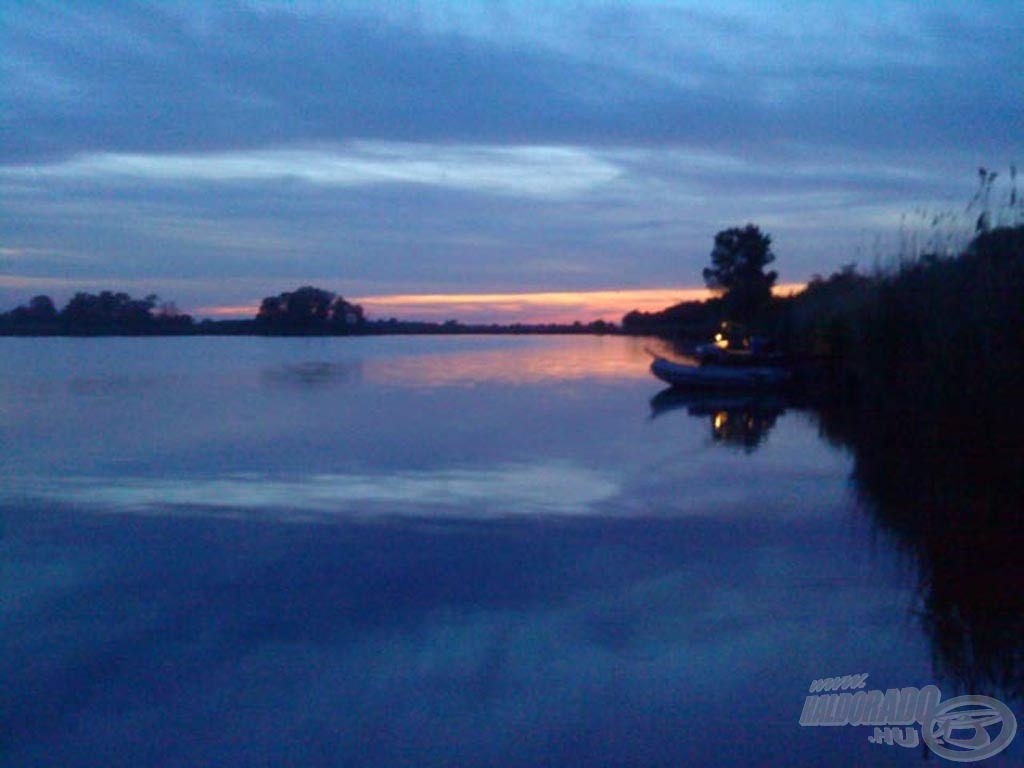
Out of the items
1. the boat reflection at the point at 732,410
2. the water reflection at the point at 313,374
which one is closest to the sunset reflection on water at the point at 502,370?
the water reflection at the point at 313,374

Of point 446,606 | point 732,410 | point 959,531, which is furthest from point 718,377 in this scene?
point 446,606

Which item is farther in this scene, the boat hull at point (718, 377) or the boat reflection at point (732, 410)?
the boat hull at point (718, 377)

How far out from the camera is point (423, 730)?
7.12 metres

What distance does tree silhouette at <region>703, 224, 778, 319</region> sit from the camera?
81.8 m

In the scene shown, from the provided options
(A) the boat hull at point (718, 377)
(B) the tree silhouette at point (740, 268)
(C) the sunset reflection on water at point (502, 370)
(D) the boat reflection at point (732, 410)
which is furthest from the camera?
(B) the tree silhouette at point (740, 268)

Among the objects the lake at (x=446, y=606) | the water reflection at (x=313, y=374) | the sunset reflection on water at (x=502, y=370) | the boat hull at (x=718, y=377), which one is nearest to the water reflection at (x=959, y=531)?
the lake at (x=446, y=606)

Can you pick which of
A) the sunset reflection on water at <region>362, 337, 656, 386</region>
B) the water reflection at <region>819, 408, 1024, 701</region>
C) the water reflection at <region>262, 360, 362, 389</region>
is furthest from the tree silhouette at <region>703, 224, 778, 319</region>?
the water reflection at <region>819, 408, 1024, 701</region>

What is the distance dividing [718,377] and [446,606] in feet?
99.1

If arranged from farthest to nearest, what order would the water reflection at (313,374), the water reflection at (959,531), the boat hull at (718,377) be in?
the water reflection at (313,374) → the boat hull at (718,377) → the water reflection at (959,531)

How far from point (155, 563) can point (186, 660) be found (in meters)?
3.38

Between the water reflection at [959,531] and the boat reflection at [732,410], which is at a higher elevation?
the water reflection at [959,531]

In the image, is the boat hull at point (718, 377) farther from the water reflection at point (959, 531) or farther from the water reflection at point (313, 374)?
the water reflection at point (959, 531)

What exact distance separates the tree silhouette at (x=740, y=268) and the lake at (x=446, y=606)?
61.0 metres

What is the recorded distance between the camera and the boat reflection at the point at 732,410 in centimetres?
2516
